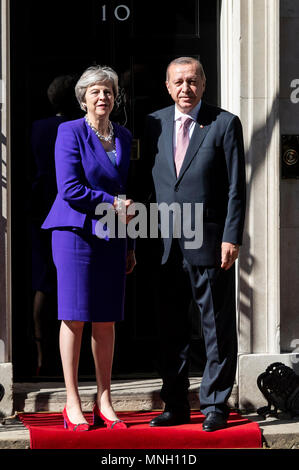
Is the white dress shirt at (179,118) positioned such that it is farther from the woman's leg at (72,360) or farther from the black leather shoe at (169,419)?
the black leather shoe at (169,419)

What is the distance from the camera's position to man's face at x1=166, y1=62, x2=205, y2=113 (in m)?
6.27

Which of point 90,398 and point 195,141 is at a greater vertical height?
point 195,141

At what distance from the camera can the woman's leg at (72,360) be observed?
634cm

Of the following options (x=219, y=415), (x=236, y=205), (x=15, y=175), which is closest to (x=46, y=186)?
(x=15, y=175)

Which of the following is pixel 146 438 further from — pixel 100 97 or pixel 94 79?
pixel 94 79

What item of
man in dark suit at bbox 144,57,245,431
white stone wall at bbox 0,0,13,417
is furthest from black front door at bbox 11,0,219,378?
man in dark suit at bbox 144,57,245,431

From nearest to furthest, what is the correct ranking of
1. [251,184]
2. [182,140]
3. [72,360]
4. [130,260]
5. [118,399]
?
[72,360] → [182,140] → [130,260] → [118,399] → [251,184]

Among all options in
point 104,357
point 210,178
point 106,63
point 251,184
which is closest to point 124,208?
point 210,178

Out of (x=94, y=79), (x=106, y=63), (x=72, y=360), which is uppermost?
(x=106, y=63)

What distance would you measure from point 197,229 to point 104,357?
1001 millimetres

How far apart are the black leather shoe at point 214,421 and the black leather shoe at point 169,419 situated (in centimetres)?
18

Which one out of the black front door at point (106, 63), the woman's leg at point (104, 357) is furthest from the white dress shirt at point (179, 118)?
the woman's leg at point (104, 357)

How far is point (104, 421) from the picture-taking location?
6.43 m

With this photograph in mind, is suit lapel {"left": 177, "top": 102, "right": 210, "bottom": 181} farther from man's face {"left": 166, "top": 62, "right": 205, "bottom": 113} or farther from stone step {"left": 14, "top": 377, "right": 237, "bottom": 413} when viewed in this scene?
stone step {"left": 14, "top": 377, "right": 237, "bottom": 413}
